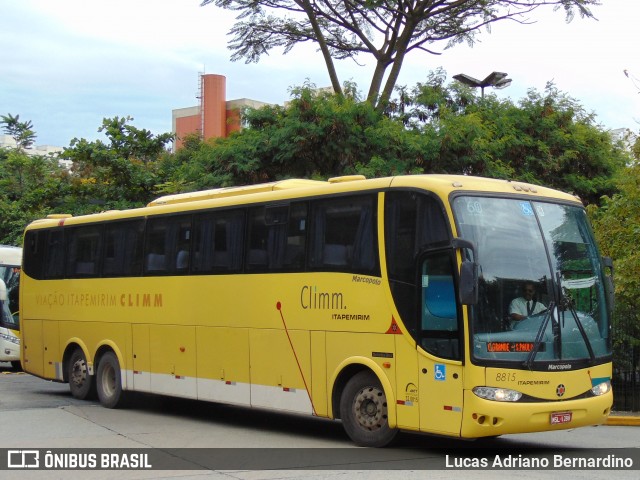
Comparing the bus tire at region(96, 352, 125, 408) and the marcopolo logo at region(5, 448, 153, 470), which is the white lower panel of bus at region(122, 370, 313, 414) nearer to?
the bus tire at region(96, 352, 125, 408)

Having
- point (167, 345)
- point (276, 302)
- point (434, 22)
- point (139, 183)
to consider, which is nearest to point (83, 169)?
point (139, 183)

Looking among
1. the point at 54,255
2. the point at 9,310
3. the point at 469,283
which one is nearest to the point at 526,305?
the point at 469,283

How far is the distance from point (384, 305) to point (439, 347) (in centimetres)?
107

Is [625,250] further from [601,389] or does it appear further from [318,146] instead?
[318,146]

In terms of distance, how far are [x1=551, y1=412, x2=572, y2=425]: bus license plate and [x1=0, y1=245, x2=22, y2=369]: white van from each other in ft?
63.6

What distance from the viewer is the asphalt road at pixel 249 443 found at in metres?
10.1

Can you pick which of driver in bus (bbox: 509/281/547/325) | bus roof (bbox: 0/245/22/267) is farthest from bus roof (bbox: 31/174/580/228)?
bus roof (bbox: 0/245/22/267)

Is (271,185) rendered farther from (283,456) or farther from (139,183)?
(139,183)

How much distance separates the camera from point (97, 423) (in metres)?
14.8

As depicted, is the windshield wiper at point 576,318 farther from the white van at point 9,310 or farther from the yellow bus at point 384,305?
the white van at point 9,310

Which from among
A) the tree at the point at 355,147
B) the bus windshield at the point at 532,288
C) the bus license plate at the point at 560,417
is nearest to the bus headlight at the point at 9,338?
the tree at the point at 355,147

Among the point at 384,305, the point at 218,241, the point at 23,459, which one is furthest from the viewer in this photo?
the point at 218,241

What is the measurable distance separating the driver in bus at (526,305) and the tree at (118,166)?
76.5ft

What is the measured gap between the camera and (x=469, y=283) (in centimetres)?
1030
